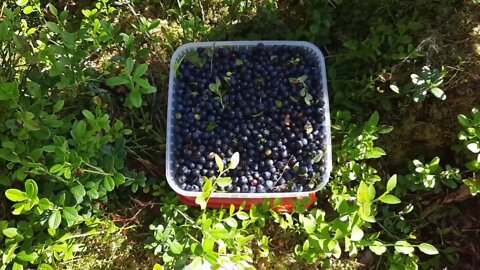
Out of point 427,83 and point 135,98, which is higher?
point 135,98

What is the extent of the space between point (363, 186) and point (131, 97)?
60 cm

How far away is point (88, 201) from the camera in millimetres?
1438

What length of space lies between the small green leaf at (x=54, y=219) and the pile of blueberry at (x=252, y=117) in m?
0.34

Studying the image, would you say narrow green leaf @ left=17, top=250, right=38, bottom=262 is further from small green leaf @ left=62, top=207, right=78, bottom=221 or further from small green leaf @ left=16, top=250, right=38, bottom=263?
small green leaf @ left=62, top=207, right=78, bottom=221

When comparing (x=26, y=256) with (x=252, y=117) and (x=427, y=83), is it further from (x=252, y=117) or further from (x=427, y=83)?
(x=427, y=83)

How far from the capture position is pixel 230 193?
146 centimetres

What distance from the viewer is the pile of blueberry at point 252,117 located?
59.2 inches

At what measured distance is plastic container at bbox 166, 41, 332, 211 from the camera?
147 cm

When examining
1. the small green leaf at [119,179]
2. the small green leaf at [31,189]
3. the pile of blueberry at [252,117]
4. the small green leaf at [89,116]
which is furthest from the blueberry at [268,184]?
the small green leaf at [31,189]

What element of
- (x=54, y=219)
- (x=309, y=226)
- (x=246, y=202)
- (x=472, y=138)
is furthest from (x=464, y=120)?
(x=54, y=219)

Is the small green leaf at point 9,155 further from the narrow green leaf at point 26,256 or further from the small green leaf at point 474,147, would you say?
the small green leaf at point 474,147

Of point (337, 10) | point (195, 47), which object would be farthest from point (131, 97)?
point (337, 10)

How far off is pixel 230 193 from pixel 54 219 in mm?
455

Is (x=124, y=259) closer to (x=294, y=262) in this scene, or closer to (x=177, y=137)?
(x=177, y=137)
